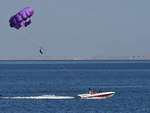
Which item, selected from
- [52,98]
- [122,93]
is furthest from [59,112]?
[122,93]

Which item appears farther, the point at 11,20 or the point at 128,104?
the point at 128,104

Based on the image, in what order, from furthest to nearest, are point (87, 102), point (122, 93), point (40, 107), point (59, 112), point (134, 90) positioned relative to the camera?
point (134, 90) → point (122, 93) → point (87, 102) → point (40, 107) → point (59, 112)

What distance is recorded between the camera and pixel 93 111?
97312 millimetres

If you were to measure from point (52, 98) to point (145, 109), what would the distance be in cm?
2262

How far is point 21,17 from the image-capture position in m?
95.3

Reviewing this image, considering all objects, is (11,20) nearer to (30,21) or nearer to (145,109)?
(30,21)

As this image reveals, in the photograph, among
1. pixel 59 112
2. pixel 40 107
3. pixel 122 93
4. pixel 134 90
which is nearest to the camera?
pixel 59 112

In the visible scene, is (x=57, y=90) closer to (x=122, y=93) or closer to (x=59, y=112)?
(x=122, y=93)

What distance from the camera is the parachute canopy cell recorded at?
311 ft

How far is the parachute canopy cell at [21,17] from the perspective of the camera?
94938 millimetres

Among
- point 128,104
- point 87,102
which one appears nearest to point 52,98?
point 87,102

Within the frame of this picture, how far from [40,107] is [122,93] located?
106 ft

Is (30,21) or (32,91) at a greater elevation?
(30,21)

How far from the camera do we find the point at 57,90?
14262 cm
